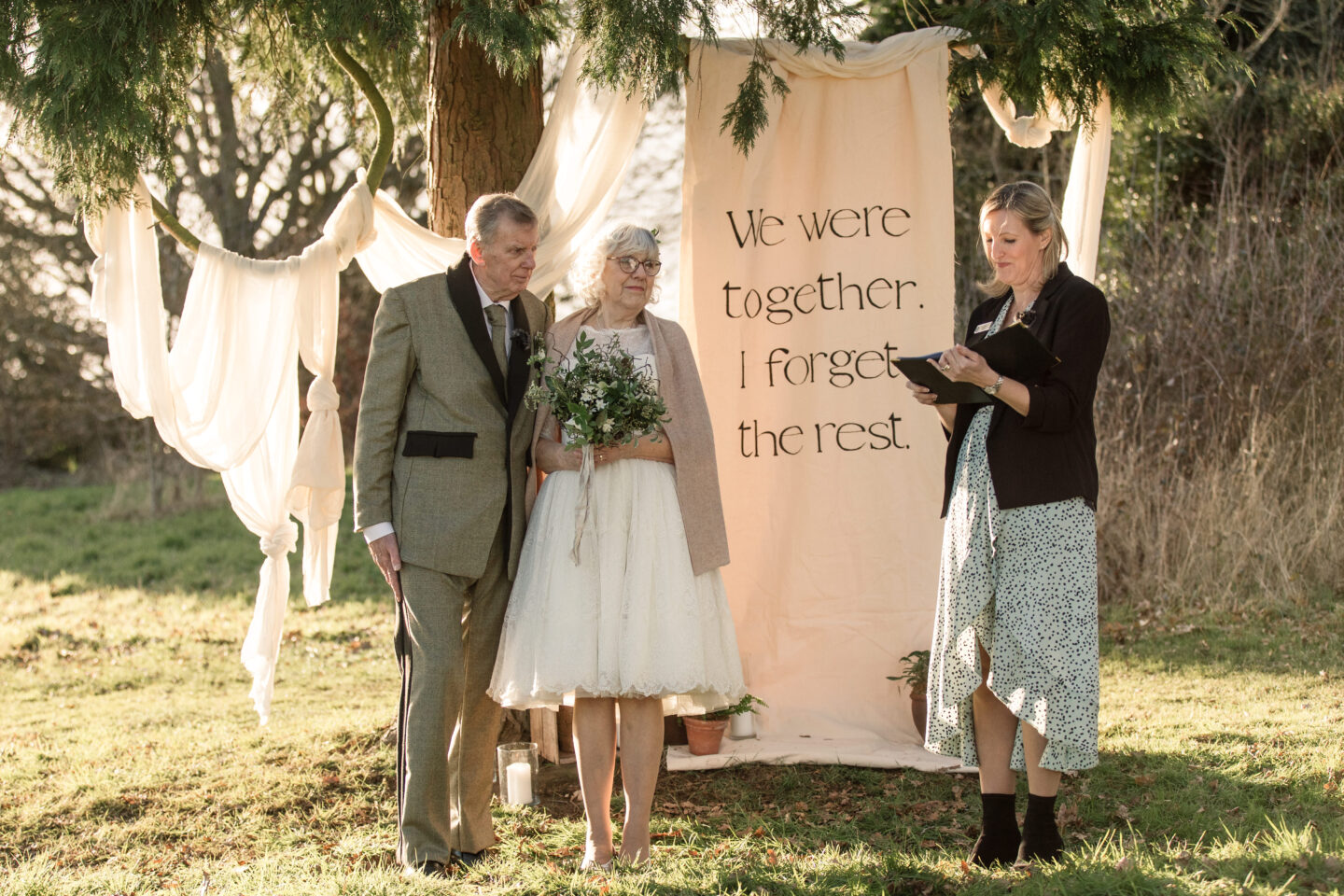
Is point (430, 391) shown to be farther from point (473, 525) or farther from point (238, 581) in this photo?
point (238, 581)

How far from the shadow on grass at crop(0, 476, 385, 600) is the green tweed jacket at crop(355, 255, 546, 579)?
575cm

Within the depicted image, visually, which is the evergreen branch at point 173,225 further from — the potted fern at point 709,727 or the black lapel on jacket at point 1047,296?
the black lapel on jacket at point 1047,296

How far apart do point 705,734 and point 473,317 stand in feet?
5.51

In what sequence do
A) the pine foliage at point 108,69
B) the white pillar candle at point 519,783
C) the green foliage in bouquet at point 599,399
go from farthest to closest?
the white pillar candle at point 519,783, the pine foliage at point 108,69, the green foliage in bouquet at point 599,399

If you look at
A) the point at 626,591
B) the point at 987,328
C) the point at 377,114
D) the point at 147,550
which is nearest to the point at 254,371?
the point at 377,114

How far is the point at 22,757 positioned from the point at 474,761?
2433mm

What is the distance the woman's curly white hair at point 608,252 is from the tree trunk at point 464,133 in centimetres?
91

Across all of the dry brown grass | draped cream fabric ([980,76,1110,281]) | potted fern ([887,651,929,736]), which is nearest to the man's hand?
potted fern ([887,651,929,736])

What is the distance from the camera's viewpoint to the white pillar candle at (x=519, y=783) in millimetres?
3840

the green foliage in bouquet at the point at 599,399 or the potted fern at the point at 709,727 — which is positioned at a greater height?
the green foliage in bouquet at the point at 599,399

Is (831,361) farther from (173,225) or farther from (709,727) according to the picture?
(173,225)

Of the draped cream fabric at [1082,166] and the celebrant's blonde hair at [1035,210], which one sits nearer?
the celebrant's blonde hair at [1035,210]

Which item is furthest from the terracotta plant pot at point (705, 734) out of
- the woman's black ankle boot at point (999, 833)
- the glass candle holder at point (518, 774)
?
the woman's black ankle boot at point (999, 833)

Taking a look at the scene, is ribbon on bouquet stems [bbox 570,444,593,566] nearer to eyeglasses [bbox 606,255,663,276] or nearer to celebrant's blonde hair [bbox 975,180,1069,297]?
eyeglasses [bbox 606,255,663,276]
